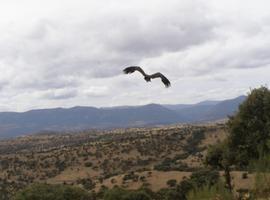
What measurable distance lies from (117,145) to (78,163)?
46.8 feet

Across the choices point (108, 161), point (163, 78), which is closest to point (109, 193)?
point (163, 78)

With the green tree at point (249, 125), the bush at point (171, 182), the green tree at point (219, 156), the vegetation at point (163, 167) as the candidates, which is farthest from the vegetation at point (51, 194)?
the green tree at point (249, 125)

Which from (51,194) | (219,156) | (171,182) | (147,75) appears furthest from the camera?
(171,182)

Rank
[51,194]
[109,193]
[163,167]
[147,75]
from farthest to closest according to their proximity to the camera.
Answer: [163,167] → [51,194] → [109,193] → [147,75]

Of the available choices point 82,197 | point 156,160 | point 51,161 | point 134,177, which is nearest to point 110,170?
point 156,160

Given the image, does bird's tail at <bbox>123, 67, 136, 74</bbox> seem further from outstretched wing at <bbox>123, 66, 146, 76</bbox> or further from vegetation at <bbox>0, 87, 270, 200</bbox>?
vegetation at <bbox>0, 87, 270, 200</bbox>

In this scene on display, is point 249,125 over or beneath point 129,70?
beneath

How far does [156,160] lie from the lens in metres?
100

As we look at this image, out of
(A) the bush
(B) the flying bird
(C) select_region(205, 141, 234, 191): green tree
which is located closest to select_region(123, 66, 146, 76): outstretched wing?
(B) the flying bird

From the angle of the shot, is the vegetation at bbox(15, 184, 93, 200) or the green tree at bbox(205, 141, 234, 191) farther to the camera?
the vegetation at bbox(15, 184, 93, 200)

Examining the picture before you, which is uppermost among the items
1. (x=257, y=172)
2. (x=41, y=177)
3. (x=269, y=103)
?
(x=269, y=103)

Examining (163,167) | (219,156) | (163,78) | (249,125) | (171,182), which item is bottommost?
(171,182)

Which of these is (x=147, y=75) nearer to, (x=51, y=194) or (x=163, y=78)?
(x=163, y=78)

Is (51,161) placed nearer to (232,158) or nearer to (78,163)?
(78,163)
